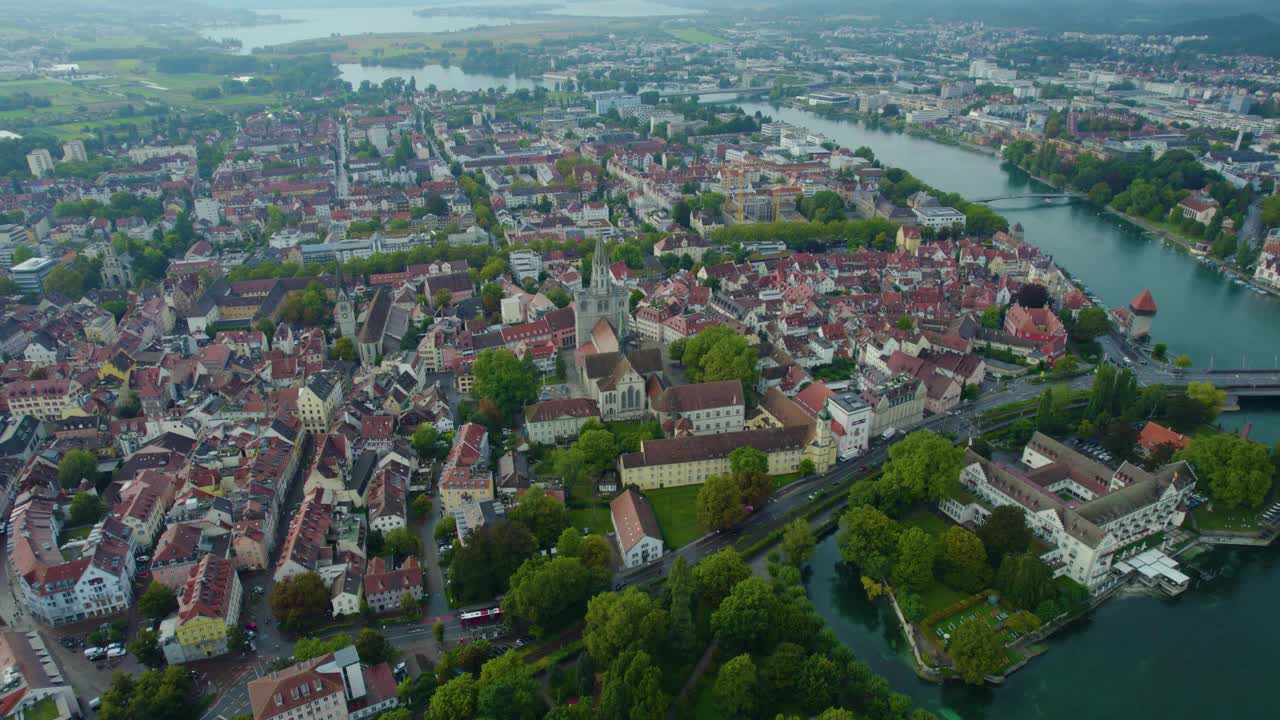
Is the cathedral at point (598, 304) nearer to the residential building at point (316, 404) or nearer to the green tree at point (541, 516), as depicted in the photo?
the residential building at point (316, 404)

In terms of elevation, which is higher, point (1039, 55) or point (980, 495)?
point (1039, 55)

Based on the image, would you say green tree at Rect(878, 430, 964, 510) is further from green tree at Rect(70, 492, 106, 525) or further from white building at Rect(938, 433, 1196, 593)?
green tree at Rect(70, 492, 106, 525)

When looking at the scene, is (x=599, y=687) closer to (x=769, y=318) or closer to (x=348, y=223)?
(x=769, y=318)

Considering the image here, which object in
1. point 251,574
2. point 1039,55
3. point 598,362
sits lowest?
point 251,574

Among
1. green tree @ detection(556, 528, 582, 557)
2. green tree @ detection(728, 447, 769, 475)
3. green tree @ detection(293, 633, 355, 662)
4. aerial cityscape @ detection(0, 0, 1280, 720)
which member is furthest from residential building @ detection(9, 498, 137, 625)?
green tree @ detection(728, 447, 769, 475)

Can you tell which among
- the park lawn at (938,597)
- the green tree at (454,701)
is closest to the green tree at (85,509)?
the green tree at (454,701)

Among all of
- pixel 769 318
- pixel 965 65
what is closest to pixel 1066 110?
pixel 965 65
